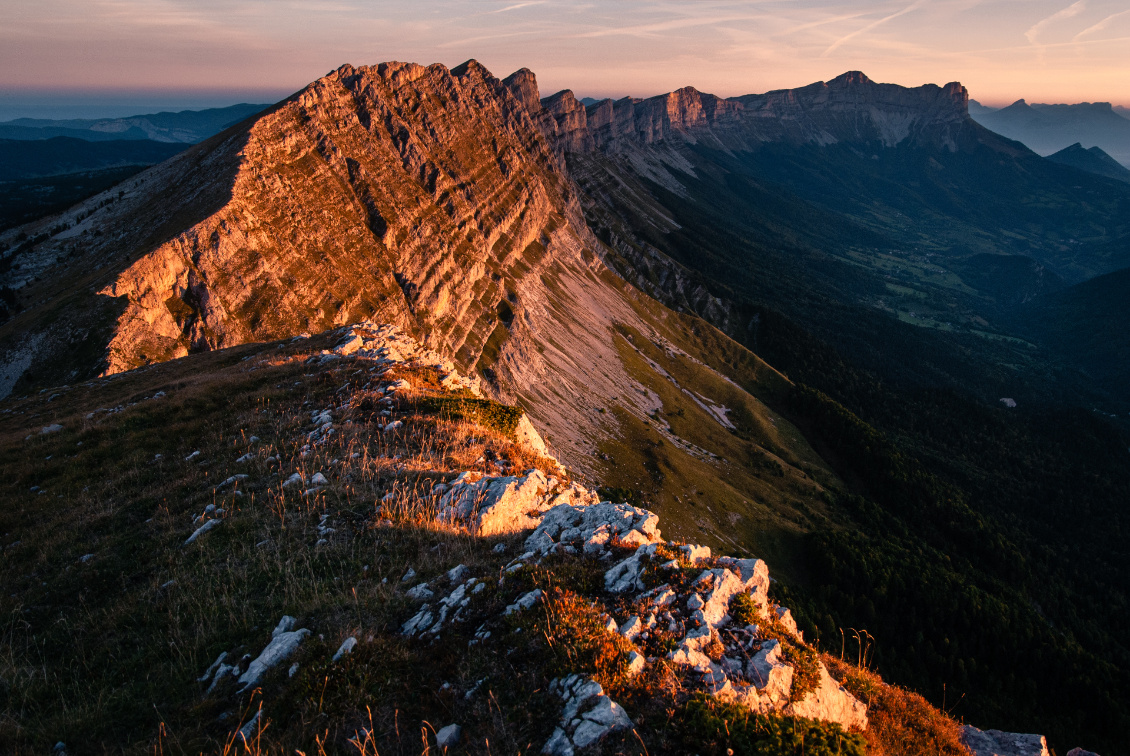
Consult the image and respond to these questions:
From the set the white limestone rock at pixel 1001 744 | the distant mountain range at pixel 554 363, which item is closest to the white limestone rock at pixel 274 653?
the distant mountain range at pixel 554 363

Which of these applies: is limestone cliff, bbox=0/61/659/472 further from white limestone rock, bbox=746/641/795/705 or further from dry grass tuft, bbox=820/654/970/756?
dry grass tuft, bbox=820/654/970/756

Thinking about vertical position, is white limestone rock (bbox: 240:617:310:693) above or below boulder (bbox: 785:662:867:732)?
above

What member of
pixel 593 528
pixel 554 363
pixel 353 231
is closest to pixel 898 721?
pixel 593 528

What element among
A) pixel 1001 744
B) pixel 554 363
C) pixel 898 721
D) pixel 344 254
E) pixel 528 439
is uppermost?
pixel 344 254

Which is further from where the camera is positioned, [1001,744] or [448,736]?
[1001,744]

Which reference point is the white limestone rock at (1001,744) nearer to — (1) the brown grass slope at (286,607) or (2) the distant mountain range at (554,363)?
(1) the brown grass slope at (286,607)

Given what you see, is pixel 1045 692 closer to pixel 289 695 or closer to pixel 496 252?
pixel 289 695

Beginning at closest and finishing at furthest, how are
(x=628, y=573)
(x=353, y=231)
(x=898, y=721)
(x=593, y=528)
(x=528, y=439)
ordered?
1. (x=898, y=721)
2. (x=628, y=573)
3. (x=593, y=528)
4. (x=528, y=439)
5. (x=353, y=231)

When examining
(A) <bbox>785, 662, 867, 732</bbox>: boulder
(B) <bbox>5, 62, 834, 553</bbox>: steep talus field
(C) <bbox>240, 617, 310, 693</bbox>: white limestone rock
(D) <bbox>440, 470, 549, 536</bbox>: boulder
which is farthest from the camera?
(B) <bbox>5, 62, 834, 553</bbox>: steep talus field

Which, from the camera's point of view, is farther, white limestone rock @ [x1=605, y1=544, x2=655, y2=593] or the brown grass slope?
white limestone rock @ [x1=605, y1=544, x2=655, y2=593]

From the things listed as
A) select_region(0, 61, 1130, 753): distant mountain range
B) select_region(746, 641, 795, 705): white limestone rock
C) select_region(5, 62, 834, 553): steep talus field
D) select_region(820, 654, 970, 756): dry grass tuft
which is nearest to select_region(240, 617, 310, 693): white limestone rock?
select_region(0, 61, 1130, 753): distant mountain range

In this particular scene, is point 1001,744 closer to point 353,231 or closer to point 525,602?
point 525,602
